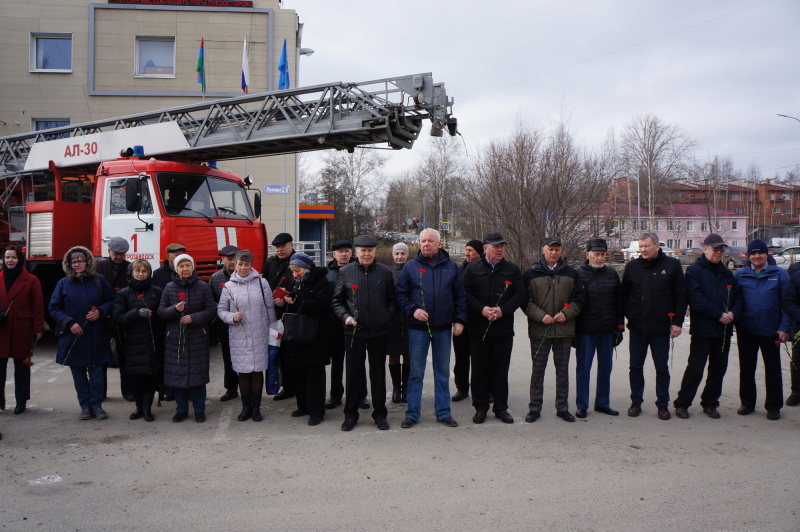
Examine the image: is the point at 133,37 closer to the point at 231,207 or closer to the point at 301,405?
the point at 231,207

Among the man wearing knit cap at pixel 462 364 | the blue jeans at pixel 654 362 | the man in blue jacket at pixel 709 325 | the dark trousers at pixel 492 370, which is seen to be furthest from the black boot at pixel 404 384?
the man in blue jacket at pixel 709 325

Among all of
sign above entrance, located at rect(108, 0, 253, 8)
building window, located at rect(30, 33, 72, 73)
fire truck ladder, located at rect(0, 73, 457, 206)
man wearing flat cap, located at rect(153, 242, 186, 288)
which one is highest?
sign above entrance, located at rect(108, 0, 253, 8)

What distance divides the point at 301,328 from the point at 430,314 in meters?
1.31

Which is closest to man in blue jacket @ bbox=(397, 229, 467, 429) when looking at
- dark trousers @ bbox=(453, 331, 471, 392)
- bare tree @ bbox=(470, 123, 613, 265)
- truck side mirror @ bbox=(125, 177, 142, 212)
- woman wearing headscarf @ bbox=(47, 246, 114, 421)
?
dark trousers @ bbox=(453, 331, 471, 392)

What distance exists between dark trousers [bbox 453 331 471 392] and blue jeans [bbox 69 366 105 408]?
154 inches

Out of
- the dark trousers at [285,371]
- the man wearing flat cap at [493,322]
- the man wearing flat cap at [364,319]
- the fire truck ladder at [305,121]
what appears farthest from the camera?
the fire truck ladder at [305,121]

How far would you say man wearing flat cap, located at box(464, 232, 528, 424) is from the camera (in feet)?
19.9

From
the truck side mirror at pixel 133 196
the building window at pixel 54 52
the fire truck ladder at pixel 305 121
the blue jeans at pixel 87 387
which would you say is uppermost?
the building window at pixel 54 52

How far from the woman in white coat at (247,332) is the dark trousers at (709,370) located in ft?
14.6

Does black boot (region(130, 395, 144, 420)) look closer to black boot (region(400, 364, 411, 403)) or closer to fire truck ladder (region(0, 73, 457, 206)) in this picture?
black boot (region(400, 364, 411, 403))

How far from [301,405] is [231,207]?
14.9ft

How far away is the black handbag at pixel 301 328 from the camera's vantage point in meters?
5.94

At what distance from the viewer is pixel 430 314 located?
5922 millimetres

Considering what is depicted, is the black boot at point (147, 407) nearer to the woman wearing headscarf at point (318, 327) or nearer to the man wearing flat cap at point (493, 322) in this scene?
the woman wearing headscarf at point (318, 327)
